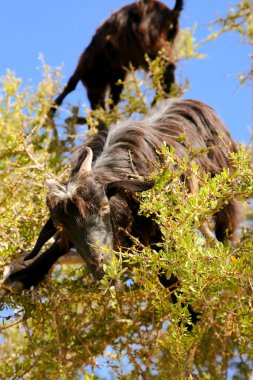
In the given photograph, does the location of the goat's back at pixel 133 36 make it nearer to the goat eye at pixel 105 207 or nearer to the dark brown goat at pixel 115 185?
the dark brown goat at pixel 115 185

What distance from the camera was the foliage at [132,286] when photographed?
4.15 metres

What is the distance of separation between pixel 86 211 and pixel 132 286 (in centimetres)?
105

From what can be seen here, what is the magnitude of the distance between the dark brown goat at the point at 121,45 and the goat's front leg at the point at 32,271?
366cm

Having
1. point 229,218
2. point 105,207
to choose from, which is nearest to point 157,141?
point 105,207

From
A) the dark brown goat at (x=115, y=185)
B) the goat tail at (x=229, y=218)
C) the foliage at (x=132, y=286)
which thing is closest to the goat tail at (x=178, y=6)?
the foliage at (x=132, y=286)

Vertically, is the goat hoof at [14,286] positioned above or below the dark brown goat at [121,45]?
below

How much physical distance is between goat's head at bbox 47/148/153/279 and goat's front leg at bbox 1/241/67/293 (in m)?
0.85

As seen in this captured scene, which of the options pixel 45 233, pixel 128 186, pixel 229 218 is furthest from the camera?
pixel 229 218

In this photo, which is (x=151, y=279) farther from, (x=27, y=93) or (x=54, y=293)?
(x=27, y=93)

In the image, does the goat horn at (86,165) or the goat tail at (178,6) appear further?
the goat tail at (178,6)

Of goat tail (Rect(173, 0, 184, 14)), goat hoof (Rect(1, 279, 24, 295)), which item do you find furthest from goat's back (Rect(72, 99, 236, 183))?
goat tail (Rect(173, 0, 184, 14))

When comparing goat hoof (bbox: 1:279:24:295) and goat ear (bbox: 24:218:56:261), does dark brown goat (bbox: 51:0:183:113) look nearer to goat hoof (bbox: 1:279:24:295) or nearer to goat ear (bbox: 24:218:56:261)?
goat hoof (bbox: 1:279:24:295)

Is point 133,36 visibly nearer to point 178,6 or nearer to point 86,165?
point 178,6

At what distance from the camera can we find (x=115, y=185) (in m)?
5.27
